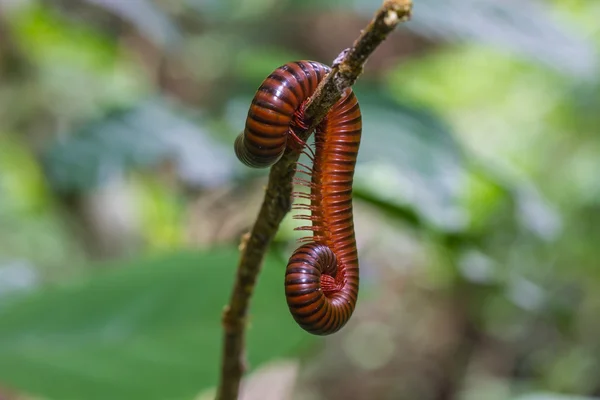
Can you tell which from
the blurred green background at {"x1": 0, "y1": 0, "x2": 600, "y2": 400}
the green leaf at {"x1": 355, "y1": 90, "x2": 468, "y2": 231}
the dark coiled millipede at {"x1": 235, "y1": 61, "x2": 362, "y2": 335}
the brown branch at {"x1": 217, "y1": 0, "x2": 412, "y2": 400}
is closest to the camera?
the brown branch at {"x1": 217, "y1": 0, "x2": 412, "y2": 400}

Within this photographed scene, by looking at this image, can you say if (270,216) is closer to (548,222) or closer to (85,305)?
(85,305)

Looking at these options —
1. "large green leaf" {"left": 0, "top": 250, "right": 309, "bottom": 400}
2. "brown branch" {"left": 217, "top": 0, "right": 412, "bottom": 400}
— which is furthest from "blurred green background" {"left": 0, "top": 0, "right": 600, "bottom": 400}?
"brown branch" {"left": 217, "top": 0, "right": 412, "bottom": 400}

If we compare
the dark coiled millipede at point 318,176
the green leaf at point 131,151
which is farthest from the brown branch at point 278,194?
the green leaf at point 131,151

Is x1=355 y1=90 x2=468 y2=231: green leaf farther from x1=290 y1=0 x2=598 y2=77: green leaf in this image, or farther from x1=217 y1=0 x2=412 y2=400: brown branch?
x1=217 y1=0 x2=412 y2=400: brown branch

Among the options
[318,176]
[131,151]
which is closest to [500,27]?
[131,151]

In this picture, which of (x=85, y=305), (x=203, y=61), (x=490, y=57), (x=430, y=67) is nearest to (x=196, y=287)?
(x=85, y=305)

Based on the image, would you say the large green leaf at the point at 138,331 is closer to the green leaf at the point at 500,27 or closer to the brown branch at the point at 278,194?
the brown branch at the point at 278,194
